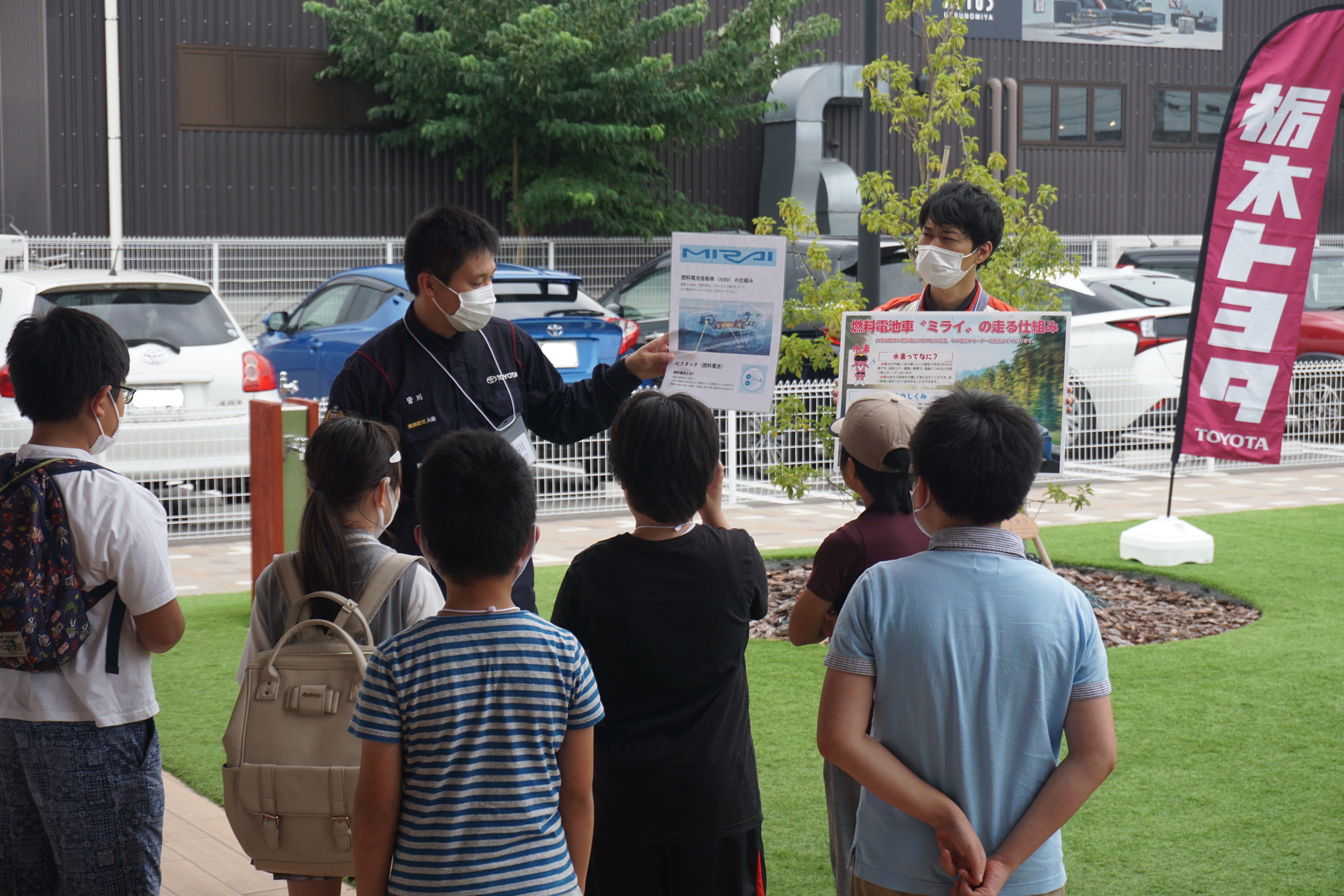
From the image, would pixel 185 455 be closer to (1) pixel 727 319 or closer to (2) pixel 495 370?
(2) pixel 495 370

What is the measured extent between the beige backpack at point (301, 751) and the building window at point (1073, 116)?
22.2 m

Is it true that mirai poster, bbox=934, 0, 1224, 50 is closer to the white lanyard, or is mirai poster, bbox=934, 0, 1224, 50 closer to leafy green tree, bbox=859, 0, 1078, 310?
leafy green tree, bbox=859, 0, 1078, 310

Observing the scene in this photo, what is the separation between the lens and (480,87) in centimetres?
1723

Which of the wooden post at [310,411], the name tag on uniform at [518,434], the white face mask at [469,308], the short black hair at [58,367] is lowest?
the wooden post at [310,411]

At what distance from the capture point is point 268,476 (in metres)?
6.46

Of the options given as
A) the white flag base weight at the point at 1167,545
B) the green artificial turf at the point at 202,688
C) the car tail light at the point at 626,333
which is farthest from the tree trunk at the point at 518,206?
the white flag base weight at the point at 1167,545

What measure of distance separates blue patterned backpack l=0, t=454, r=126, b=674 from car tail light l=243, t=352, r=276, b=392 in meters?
6.60

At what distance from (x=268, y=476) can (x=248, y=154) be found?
12.9 metres

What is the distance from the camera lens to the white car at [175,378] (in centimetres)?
862

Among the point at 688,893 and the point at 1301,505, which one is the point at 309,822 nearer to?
the point at 688,893

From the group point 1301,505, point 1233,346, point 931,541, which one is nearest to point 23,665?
point 931,541

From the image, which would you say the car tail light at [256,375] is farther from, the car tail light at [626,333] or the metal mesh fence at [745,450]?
the car tail light at [626,333]

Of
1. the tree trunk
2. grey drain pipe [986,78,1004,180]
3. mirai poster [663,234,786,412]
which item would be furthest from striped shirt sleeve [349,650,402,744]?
grey drain pipe [986,78,1004,180]

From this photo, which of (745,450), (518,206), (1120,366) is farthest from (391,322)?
(518,206)
